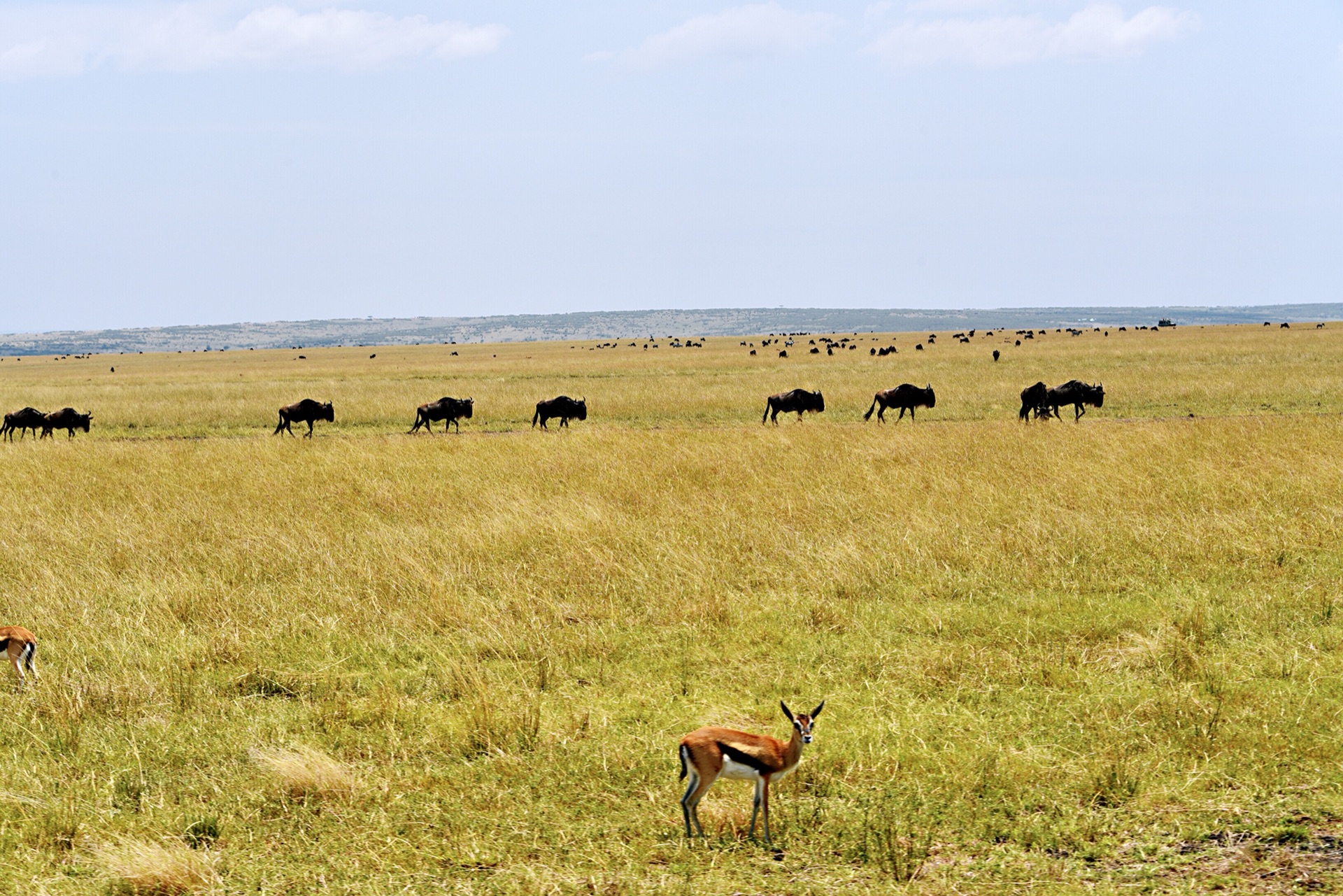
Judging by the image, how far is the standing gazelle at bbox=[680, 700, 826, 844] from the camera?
4578 millimetres

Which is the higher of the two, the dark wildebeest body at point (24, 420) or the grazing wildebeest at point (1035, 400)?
the grazing wildebeest at point (1035, 400)

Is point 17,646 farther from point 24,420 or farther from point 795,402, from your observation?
point 24,420

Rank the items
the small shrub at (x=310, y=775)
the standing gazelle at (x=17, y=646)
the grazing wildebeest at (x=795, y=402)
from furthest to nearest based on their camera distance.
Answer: the grazing wildebeest at (x=795, y=402)
the standing gazelle at (x=17, y=646)
the small shrub at (x=310, y=775)

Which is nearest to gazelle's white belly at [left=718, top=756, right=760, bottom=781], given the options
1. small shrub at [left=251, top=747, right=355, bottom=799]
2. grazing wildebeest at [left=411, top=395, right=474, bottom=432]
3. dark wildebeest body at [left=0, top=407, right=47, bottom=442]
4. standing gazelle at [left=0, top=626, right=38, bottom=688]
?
small shrub at [left=251, top=747, right=355, bottom=799]

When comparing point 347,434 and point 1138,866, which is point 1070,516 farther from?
point 347,434

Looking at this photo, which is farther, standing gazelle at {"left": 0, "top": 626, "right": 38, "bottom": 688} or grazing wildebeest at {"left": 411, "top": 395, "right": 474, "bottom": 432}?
grazing wildebeest at {"left": 411, "top": 395, "right": 474, "bottom": 432}

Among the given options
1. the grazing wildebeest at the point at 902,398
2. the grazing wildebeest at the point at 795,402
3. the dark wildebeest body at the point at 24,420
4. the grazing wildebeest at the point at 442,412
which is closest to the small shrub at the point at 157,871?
the grazing wildebeest at the point at 795,402

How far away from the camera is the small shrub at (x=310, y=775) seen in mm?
5449

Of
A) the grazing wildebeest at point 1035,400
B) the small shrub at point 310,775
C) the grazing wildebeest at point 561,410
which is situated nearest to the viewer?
the small shrub at point 310,775

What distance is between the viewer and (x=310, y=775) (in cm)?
551

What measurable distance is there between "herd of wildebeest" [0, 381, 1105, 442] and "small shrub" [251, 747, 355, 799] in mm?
21504

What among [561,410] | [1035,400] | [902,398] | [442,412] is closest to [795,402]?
[902,398]

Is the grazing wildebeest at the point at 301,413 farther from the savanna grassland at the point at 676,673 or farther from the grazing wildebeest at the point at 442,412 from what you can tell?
the savanna grassland at the point at 676,673

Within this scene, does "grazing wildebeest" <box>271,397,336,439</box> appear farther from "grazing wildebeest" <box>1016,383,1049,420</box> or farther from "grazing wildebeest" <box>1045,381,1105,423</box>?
"grazing wildebeest" <box>1045,381,1105,423</box>
